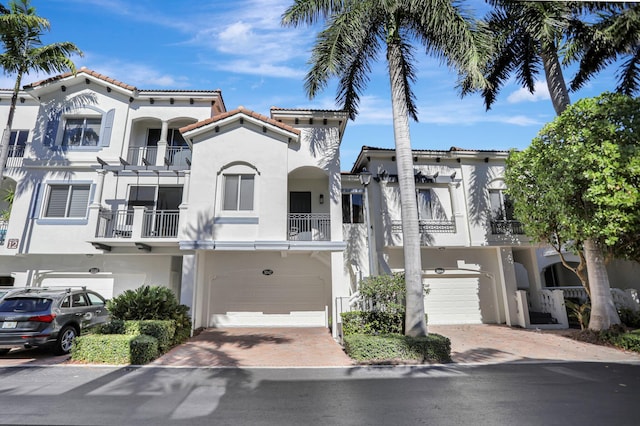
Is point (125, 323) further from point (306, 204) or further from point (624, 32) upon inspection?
point (624, 32)

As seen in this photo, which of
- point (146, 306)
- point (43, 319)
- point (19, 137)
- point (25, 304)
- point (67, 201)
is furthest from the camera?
point (19, 137)

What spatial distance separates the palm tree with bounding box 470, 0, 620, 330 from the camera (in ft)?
38.7

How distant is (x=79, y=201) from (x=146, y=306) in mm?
8106

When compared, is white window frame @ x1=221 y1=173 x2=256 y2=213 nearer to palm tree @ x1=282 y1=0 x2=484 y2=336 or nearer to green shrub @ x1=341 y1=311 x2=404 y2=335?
palm tree @ x1=282 y1=0 x2=484 y2=336

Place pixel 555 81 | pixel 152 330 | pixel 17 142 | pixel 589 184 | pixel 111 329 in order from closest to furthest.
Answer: pixel 111 329, pixel 152 330, pixel 589 184, pixel 555 81, pixel 17 142

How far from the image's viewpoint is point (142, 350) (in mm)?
8383

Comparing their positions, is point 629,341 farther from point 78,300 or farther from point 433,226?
point 78,300

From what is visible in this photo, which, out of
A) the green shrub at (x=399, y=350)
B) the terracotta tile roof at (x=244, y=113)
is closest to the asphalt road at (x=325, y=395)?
the green shrub at (x=399, y=350)

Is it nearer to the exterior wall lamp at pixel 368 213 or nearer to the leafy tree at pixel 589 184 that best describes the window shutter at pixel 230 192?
the exterior wall lamp at pixel 368 213

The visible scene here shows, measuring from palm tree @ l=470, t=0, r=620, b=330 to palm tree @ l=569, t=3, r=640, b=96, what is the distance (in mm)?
352

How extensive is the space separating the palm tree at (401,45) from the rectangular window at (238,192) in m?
4.37

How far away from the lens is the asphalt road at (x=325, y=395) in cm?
509

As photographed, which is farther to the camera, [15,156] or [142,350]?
[15,156]

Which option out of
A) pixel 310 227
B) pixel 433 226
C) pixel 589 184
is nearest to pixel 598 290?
pixel 589 184
